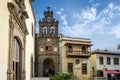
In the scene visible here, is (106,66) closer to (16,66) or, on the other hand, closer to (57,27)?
(57,27)

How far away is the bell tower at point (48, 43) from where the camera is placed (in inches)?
1515

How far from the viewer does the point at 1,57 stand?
948cm

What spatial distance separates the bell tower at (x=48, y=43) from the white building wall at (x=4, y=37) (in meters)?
28.2

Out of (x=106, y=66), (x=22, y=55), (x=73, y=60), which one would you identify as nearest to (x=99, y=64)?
(x=106, y=66)

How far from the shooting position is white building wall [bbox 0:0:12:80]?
9477 millimetres

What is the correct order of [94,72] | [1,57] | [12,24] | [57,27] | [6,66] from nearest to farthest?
[1,57]
[6,66]
[12,24]
[57,27]
[94,72]

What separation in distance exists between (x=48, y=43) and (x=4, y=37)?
95.1 feet

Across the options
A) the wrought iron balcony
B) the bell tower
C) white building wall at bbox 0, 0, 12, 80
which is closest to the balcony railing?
the wrought iron balcony

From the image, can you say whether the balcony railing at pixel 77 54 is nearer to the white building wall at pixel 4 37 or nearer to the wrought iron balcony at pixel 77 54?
the wrought iron balcony at pixel 77 54

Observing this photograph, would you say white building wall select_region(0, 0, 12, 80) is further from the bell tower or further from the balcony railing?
the balcony railing

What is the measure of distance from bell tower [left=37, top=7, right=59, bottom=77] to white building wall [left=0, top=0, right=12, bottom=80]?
28.2 metres

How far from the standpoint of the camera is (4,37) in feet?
32.4

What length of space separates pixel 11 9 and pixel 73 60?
101 feet

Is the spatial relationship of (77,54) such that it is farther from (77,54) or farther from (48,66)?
(48,66)
